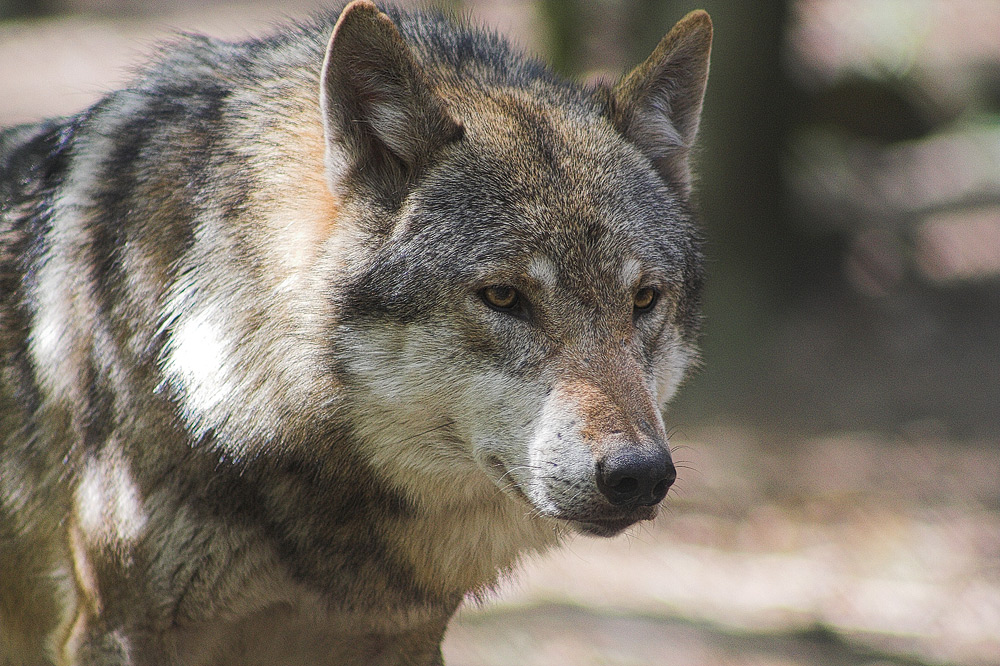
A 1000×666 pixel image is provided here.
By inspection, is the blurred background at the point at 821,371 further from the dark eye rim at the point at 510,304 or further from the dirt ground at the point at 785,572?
the dark eye rim at the point at 510,304

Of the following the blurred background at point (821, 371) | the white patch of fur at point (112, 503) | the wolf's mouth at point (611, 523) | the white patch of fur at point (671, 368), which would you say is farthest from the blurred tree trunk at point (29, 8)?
the wolf's mouth at point (611, 523)

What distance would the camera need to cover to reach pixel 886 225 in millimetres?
9531

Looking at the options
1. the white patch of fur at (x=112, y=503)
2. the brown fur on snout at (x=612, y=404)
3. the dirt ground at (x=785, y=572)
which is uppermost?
the brown fur on snout at (x=612, y=404)

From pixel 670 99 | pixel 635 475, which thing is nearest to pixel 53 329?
pixel 635 475

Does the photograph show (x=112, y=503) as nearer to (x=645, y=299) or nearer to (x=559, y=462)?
(x=559, y=462)

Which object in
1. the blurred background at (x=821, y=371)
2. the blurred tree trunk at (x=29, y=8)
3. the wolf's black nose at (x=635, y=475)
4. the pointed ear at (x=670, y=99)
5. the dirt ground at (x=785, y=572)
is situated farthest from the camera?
the blurred tree trunk at (x=29, y=8)

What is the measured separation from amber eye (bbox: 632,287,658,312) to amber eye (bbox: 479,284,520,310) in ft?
1.33

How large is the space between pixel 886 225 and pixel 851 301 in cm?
94

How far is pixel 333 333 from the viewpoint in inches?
121

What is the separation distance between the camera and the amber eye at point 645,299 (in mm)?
3191

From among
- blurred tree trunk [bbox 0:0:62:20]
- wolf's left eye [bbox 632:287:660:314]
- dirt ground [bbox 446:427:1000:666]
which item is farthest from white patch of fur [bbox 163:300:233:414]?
blurred tree trunk [bbox 0:0:62:20]

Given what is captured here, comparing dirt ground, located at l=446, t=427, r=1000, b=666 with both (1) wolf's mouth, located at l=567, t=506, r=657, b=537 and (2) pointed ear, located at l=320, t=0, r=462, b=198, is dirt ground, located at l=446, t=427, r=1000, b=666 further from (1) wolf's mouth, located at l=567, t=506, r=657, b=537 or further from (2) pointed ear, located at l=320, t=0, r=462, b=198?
(2) pointed ear, located at l=320, t=0, r=462, b=198

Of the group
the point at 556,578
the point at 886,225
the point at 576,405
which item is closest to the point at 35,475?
the point at 576,405

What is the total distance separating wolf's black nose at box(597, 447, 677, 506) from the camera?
2697 millimetres
